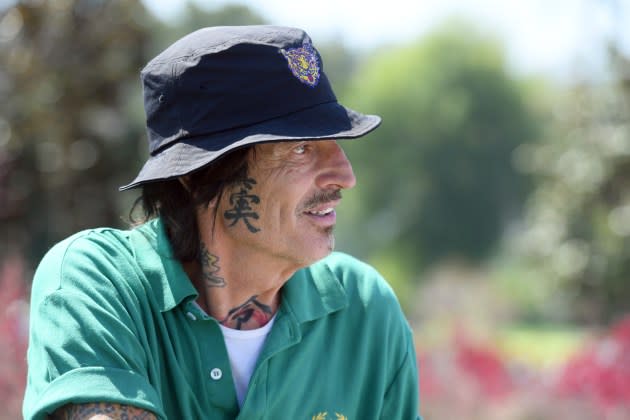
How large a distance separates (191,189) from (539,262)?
440 inches

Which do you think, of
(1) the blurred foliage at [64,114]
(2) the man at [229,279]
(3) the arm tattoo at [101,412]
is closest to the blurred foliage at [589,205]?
(1) the blurred foliage at [64,114]

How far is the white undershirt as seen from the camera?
2.00 meters

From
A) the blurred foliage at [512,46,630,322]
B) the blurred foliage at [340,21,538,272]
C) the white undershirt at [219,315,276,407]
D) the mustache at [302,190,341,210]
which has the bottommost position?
the blurred foliage at [340,21,538,272]

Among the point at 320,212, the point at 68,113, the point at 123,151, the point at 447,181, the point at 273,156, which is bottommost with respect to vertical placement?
the point at 447,181

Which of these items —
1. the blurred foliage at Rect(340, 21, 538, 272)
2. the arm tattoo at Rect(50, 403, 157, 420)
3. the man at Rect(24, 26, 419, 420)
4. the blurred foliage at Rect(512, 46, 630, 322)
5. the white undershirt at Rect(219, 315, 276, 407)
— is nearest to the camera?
the arm tattoo at Rect(50, 403, 157, 420)

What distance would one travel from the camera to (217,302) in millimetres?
2082

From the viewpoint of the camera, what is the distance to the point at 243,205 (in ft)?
6.89

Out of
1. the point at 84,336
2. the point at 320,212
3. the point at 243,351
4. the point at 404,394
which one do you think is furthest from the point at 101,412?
the point at 404,394

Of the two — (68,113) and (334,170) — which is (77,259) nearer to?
(334,170)

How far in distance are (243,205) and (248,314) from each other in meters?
0.25

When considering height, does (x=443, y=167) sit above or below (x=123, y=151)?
below

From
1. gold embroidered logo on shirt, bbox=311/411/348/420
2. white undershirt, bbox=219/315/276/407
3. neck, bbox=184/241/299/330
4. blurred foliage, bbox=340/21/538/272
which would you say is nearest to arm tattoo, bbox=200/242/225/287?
neck, bbox=184/241/299/330

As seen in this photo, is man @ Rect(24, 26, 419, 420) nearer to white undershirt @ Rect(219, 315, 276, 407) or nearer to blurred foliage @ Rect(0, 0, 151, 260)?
white undershirt @ Rect(219, 315, 276, 407)

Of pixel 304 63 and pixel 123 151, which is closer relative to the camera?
pixel 304 63
